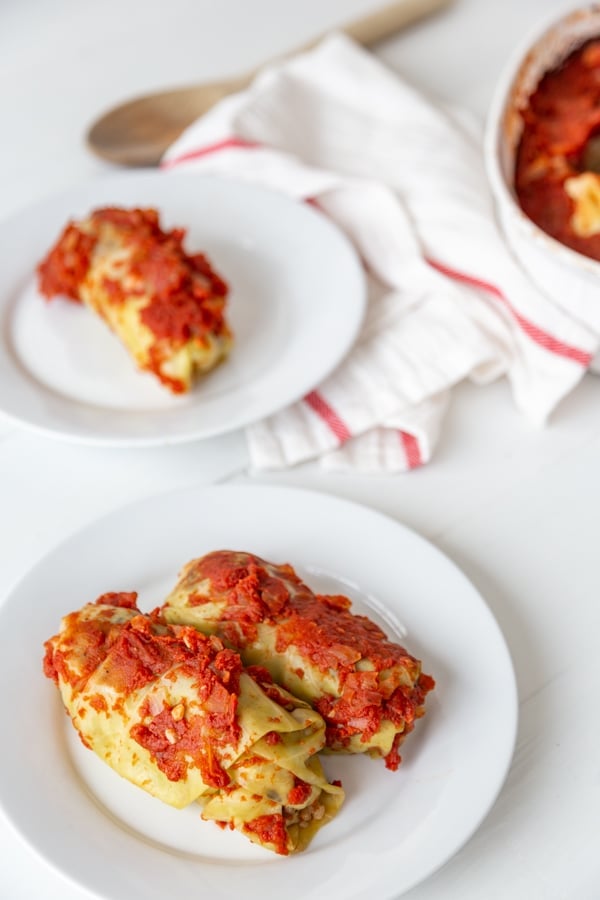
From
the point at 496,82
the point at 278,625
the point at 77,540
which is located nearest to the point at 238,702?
the point at 278,625

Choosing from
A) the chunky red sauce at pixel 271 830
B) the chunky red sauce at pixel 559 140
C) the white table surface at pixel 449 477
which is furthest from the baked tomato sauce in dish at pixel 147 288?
the chunky red sauce at pixel 271 830

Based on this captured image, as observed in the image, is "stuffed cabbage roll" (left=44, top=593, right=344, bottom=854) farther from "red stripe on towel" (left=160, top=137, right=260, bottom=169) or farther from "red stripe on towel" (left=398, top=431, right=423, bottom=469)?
"red stripe on towel" (left=160, top=137, right=260, bottom=169)

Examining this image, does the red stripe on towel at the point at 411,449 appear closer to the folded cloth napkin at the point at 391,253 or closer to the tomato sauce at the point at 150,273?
the folded cloth napkin at the point at 391,253

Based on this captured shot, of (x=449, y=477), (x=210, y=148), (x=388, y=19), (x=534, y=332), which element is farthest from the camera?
(x=388, y=19)

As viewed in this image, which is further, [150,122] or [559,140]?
[150,122]

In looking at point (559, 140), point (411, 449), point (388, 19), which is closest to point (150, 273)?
point (411, 449)

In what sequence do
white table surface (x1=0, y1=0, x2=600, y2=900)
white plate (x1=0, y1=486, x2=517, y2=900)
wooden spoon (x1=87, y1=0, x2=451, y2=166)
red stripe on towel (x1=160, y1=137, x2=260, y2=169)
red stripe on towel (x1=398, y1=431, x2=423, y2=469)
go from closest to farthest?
white plate (x1=0, y1=486, x2=517, y2=900), white table surface (x1=0, y1=0, x2=600, y2=900), red stripe on towel (x1=398, y1=431, x2=423, y2=469), red stripe on towel (x1=160, y1=137, x2=260, y2=169), wooden spoon (x1=87, y1=0, x2=451, y2=166)

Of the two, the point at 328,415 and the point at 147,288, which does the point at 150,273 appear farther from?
the point at 328,415

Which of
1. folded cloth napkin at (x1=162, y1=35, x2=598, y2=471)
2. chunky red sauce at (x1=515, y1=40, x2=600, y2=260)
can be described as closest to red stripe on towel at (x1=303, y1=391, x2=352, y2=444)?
folded cloth napkin at (x1=162, y1=35, x2=598, y2=471)
